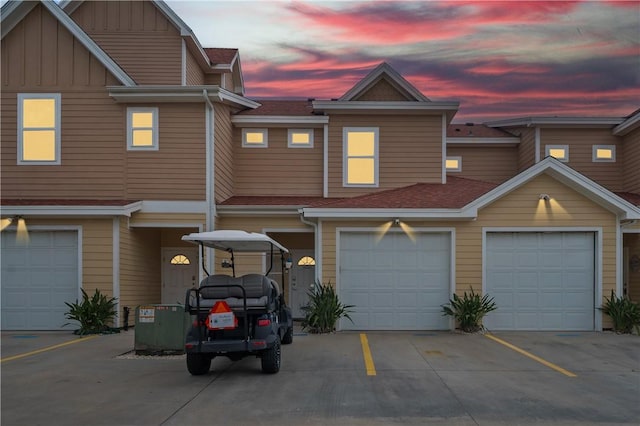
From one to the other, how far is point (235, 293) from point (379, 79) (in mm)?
11167

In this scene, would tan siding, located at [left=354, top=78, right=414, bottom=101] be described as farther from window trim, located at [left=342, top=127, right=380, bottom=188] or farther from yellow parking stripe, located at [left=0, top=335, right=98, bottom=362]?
yellow parking stripe, located at [left=0, top=335, right=98, bottom=362]

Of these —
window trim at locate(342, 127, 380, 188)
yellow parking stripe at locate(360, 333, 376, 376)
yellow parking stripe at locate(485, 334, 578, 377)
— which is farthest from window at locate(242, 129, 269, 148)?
yellow parking stripe at locate(485, 334, 578, 377)

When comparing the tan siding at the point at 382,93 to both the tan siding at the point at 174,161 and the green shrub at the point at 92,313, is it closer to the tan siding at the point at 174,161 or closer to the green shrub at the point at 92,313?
the tan siding at the point at 174,161

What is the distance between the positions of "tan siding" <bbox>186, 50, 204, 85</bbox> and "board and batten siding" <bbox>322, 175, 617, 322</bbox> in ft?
23.2

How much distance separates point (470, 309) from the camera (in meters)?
14.6

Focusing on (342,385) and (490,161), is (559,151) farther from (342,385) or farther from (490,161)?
(342,385)

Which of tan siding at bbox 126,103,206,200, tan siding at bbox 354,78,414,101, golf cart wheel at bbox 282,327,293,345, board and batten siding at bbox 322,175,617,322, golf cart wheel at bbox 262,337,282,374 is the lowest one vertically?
golf cart wheel at bbox 282,327,293,345

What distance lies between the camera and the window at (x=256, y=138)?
A: 18917 mm

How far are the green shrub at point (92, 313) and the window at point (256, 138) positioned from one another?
6.64m

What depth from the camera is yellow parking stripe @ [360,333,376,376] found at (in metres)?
9.72

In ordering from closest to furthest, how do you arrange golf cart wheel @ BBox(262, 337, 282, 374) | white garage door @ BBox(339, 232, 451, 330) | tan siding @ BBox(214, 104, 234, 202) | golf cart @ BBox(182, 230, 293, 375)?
1. golf cart @ BBox(182, 230, 293, 375)
2. golf cart wheel @ BBox(262, 337, 282, 374)
3. white garage door @ BBox(339, 232, 451, 330)
4. tan siding @ BBox(214, 104, 234, 202)

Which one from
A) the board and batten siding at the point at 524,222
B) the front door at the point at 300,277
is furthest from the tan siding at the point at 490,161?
the board and batten siding at the point at 524,222

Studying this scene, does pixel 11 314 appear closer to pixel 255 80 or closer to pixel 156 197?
pixel 156 197

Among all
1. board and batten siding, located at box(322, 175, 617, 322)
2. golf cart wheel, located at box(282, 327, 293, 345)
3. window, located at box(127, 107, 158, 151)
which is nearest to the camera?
golf cart wheel, located at box(282, 327, 293, 345)
